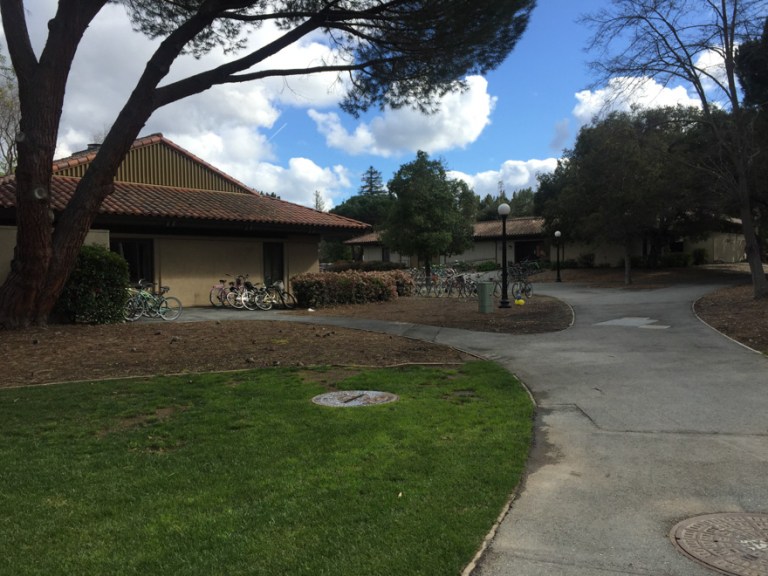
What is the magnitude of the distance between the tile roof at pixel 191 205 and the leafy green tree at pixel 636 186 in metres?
12.1

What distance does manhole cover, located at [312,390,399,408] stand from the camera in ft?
20.4

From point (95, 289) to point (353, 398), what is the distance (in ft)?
31.0

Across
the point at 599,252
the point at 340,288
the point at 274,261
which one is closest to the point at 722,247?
A: the point at 599,252

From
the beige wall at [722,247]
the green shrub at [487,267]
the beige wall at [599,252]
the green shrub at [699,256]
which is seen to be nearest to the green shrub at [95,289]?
the beige wall at [599,252]

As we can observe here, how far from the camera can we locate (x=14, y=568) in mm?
2828

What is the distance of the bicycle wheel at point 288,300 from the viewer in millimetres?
18916

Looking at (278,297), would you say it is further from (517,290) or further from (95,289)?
(517,290)

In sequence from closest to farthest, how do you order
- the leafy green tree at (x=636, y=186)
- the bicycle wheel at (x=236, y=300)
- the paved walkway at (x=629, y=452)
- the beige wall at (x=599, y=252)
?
the paved walkway at (x=629, y=452) < the bicycle wheel at (x=236, y=300) < the leafy green tree at (x=636, y=186) < the beige wall at (x=599, y=252)

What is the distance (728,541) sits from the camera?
10.3 ft

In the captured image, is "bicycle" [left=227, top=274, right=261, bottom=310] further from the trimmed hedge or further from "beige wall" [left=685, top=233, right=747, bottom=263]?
"beige wall" [left=685, top=233, right=747, bottom=263]

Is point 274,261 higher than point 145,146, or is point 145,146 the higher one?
point 145,146

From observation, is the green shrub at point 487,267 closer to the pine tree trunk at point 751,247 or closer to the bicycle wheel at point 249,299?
the pine tree trunk at point 751,247

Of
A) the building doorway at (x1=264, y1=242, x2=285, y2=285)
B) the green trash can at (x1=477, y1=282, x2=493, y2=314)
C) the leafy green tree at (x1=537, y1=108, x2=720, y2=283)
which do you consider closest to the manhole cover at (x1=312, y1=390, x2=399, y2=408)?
the green trash can at (x1=477, y1=282, x2=493, y2=314)

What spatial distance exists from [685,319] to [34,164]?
1436 centimetres
